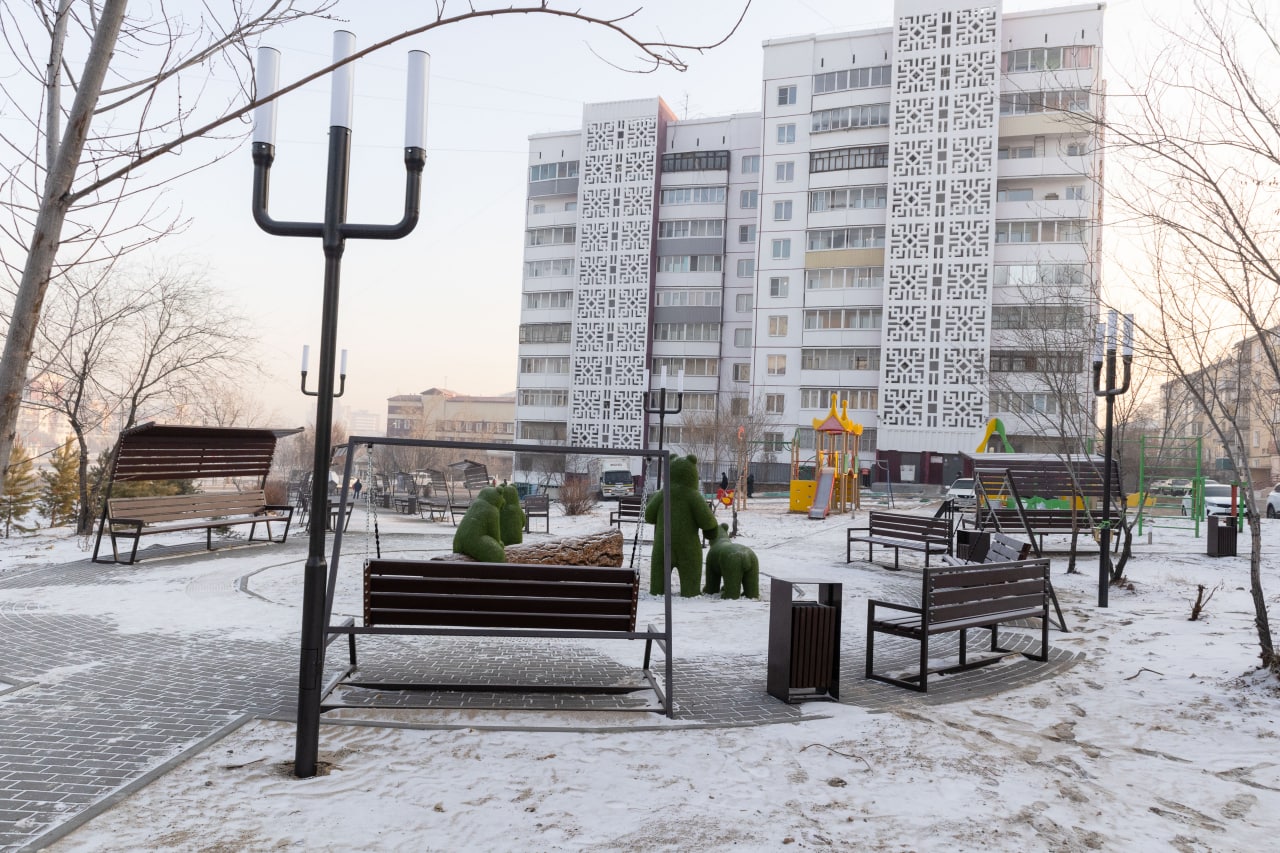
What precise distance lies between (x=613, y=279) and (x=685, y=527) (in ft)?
165

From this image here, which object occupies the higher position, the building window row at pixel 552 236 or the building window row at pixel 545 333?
the building window row at pixel 552 236

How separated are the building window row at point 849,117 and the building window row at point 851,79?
53.2 inches

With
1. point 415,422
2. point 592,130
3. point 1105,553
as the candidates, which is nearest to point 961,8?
point 592,130

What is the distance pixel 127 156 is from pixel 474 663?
4.52 m

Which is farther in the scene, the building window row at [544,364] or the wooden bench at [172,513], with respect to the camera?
the building window row at [544,364]

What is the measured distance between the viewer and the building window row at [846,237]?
50.3 m

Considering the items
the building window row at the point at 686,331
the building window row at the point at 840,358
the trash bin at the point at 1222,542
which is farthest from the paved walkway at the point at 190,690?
the building window row at the point at 686,331

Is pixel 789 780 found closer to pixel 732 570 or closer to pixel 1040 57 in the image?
pixel 732 570

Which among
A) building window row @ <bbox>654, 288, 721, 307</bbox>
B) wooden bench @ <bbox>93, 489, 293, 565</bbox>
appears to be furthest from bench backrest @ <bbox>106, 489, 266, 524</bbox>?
building window row @ <bbox>654, 288, 721, 307</bbox>

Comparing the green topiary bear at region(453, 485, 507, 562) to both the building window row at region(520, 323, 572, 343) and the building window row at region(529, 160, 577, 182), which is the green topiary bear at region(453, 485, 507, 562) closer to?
the building window row at region(520, 323, 572, 343)

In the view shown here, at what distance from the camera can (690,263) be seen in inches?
2319

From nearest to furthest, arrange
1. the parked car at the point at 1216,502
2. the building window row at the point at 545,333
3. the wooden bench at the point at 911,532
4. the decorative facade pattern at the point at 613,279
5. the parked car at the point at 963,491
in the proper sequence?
the wooden bench at the point at 911,532 → the parked car at the point at 1216,502 → the parked car at the point at 963,491 → the decorative facade pattern at the point at 613,279 → the building window row at the point at 545,333

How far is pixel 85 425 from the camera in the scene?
634 inches

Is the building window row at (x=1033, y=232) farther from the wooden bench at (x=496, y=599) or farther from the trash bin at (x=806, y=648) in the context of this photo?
the wooden bench at (x=496, y=599)
